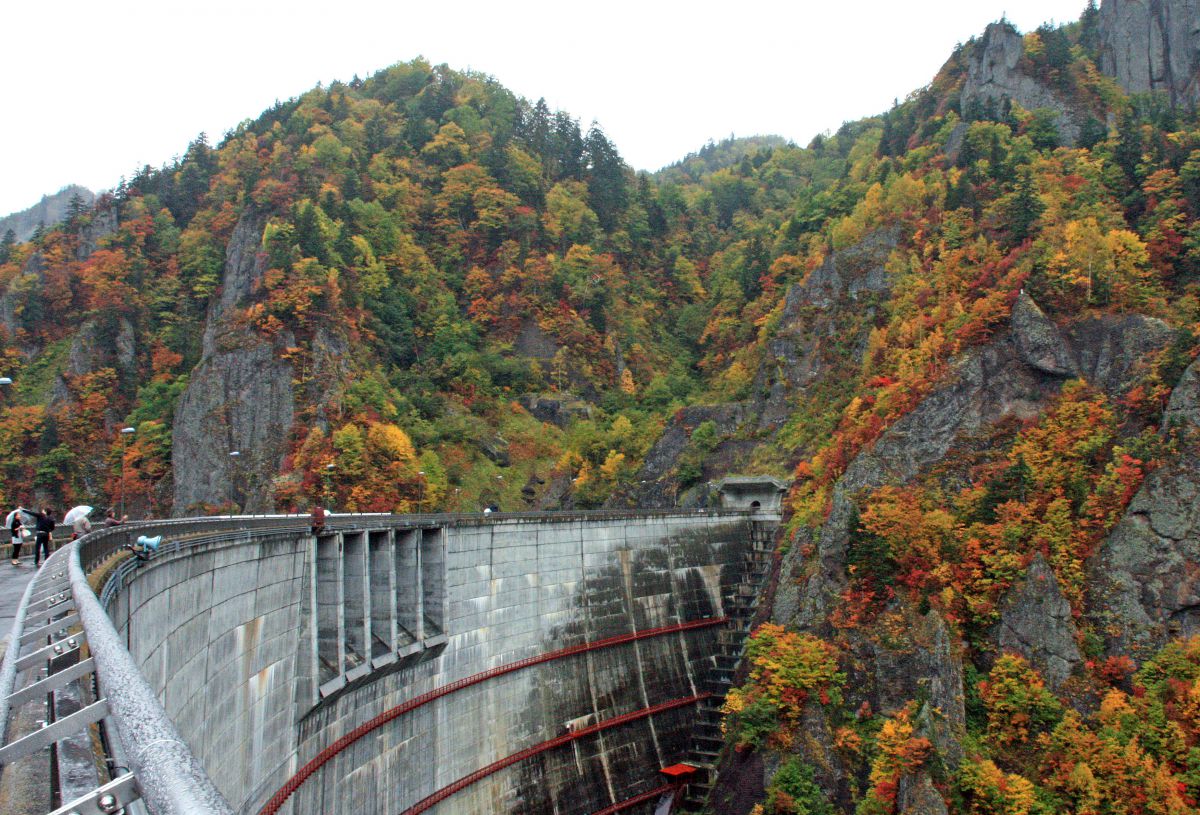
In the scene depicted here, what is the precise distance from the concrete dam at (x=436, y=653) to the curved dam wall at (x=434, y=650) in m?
0.08

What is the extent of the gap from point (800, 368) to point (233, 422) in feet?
149

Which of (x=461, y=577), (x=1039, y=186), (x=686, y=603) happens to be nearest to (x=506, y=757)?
(x=461, y=577)

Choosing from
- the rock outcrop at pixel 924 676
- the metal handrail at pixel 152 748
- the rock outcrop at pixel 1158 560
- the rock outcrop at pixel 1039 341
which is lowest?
the rock outcrop at pixel 924 676

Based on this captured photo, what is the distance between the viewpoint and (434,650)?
32156 mm

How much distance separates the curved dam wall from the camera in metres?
19.1

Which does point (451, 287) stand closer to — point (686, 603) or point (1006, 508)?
point (686, 603)

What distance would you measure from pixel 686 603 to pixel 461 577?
18631 mm

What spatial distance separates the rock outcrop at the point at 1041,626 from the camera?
1533 inches

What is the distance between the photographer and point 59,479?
6988 centimetres

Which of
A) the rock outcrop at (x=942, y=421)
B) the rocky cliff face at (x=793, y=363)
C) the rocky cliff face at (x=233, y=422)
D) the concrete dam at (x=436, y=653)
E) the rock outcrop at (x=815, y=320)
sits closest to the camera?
the concrete dam at (x=436, y=653)

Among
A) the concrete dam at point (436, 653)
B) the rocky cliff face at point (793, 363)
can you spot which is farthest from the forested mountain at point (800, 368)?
the concrete dam at point (436, 653)

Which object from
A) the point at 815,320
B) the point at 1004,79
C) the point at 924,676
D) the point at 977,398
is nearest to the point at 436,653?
the point at 924,676

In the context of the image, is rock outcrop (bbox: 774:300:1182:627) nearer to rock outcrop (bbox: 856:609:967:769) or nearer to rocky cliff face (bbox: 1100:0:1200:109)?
rock outcrop (bbox: 856:609:967:769)

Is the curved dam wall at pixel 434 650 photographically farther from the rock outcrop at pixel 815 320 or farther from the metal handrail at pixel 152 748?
the rock outcrop at pixel 815 320
